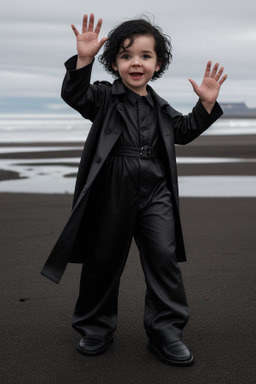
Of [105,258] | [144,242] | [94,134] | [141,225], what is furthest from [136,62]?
[105,258]

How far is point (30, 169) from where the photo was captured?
1328cm

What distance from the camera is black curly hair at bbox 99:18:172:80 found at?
3738 millimetres

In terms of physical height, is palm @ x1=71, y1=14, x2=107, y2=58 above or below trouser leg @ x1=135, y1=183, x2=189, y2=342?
above

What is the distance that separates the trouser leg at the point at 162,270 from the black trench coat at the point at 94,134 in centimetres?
16

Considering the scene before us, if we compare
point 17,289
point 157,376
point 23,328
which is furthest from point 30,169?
point 157,376

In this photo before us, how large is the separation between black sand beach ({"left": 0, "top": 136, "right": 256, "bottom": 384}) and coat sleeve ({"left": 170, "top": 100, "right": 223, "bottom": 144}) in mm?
1277

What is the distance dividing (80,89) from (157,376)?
64.5 inches

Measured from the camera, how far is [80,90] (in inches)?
141

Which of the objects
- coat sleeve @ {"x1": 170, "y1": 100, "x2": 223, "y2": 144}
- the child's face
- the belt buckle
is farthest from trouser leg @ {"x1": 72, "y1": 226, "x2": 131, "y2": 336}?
the child's face

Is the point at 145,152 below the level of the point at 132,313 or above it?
above

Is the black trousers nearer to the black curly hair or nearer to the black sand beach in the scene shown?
the black sand beach

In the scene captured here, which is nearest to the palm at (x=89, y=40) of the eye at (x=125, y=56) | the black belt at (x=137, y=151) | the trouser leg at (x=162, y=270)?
the eye at (x=125, y=56)

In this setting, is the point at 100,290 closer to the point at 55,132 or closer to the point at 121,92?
the point at 121,92

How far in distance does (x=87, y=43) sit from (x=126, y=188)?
858 millimetres
